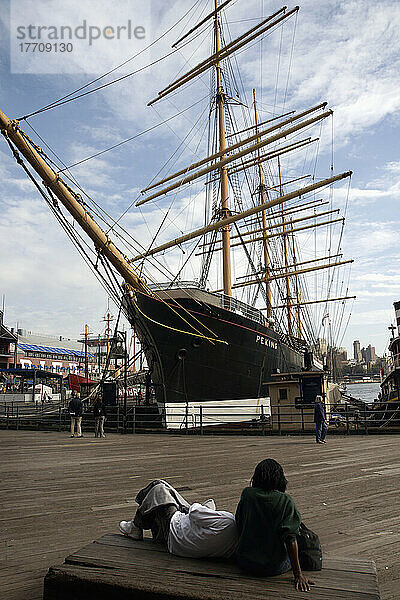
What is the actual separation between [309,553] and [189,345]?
17.2 m

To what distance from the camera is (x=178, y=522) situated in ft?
10.7

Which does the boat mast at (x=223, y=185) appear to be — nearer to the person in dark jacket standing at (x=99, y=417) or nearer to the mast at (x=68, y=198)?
the mast at (x=68, y=198)

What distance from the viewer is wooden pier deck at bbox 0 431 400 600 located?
4.05 m

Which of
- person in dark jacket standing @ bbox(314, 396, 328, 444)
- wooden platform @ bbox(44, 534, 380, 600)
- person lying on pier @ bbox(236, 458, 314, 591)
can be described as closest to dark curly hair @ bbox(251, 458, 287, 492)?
person lying on pier @ bbox(236, 458, 314, 591)

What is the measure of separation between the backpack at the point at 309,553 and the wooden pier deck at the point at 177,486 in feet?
0.23

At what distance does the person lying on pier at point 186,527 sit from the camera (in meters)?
3.03

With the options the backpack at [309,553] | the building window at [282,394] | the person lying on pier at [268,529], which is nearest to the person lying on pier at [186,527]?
the person lying on pier at [268,529]

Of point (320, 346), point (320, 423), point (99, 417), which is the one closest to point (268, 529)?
point (320, 423)

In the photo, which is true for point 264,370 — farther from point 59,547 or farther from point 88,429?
point 59,547

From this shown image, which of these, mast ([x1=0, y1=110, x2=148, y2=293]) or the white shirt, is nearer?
the white shirt

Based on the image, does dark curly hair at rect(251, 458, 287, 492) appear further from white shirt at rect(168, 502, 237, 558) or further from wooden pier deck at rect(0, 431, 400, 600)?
wooden pier deck at rect(0, 431, 400, 600)

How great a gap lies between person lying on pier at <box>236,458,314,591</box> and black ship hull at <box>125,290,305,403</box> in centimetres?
1623

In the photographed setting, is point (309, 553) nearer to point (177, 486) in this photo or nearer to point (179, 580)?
point (179, 580)

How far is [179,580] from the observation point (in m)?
2.70
